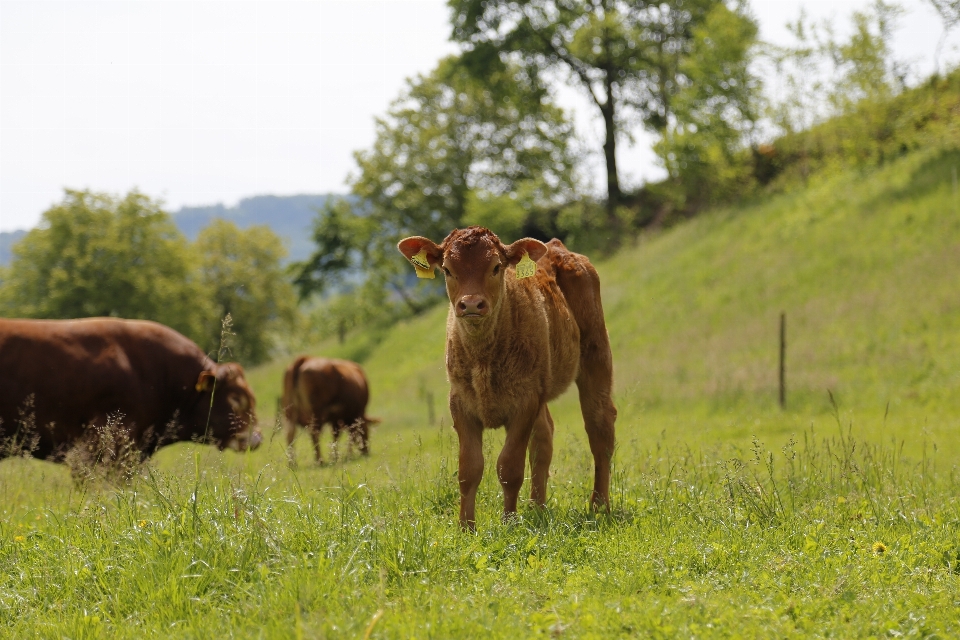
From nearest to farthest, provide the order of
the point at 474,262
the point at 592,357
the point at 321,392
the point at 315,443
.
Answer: the point at 474,262, the point at 592,357, the point at 315,443, the point at 321,392

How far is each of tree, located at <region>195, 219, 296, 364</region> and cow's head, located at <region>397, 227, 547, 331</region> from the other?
1792 inches

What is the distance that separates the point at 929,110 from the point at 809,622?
26.3 m

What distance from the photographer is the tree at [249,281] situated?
5075cm

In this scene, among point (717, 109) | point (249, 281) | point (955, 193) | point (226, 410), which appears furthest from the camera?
point (249, 281)

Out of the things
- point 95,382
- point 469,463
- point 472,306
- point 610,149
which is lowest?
point 469,463

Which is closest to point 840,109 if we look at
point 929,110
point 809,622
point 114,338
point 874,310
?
point 929,110

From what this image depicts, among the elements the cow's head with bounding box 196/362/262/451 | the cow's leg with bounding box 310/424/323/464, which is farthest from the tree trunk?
the cow's leg with bounding box 310/424/323/464

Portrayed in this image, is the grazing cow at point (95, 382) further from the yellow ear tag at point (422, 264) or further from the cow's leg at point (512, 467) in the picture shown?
the cow's leg at point (512, 467)

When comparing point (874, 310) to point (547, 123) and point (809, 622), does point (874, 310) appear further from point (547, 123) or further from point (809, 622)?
point (547, 123)

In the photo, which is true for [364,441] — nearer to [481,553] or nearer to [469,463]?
[469,463]

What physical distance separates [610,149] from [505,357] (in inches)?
1277

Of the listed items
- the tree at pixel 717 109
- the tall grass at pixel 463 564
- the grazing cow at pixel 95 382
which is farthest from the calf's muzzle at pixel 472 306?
the tree at pixel 717 109

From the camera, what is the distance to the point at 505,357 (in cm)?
573

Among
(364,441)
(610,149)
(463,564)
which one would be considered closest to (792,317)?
(364,441)
